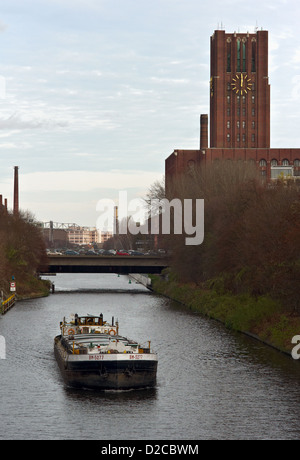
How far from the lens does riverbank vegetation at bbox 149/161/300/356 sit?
50844 mm

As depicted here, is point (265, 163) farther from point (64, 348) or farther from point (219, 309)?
point (64, 348)

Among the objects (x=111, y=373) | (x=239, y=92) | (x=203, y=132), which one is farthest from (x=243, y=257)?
(x=239, y=92)

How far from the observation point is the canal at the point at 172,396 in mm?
A: 29562

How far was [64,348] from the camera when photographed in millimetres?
43406

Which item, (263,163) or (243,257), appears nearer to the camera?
(243,257)

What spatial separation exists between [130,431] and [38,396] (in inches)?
311

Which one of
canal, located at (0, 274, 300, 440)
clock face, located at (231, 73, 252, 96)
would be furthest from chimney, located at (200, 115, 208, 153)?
canal, located at (0, 274, 300, 440)

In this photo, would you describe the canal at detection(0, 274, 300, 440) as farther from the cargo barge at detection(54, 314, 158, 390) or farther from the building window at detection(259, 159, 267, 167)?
the building window at detection(259, 159, 267, 167)

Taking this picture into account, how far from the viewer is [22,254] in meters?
101

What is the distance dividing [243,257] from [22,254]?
44360 mm

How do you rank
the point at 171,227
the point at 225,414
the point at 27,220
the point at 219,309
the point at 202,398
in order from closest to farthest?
the point at 225,414 < the point at 202,398 < the point at 219,309 < the point at 171,227 < the point at 27,220

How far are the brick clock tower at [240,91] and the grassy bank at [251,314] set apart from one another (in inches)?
4058

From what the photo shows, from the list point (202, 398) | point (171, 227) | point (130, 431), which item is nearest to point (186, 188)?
point (171, 227)

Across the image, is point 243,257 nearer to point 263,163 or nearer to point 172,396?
point 172,396
